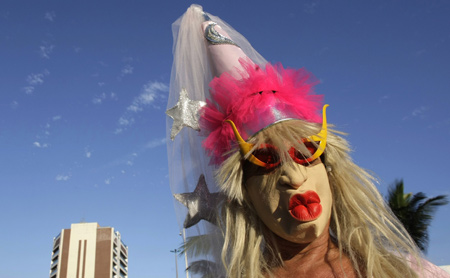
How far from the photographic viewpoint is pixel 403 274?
1.82 metres

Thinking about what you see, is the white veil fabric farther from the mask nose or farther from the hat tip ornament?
the mask nose

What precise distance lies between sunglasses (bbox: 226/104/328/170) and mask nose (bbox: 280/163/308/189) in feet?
0.12

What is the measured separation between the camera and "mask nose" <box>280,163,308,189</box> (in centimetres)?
186

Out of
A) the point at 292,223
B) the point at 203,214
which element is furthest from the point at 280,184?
the point at 203,214

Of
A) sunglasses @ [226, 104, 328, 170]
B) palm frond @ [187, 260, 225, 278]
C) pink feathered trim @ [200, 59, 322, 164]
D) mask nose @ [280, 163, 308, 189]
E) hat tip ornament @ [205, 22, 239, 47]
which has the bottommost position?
palm frond @ [187, 260, 225, 278]

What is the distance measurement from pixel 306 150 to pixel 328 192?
252 millimetres

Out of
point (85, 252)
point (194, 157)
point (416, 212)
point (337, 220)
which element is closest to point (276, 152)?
point (337, 220)

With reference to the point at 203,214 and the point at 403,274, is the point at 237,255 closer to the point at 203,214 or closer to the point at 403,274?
the point at 203,214

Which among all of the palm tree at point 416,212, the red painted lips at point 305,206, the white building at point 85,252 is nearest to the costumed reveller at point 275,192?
the red painted lips at point 305,206

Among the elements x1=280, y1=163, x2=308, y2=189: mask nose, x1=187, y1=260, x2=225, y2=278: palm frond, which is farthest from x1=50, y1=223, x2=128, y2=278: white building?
x1=280, y1=163, x2=308, y2=189: mask nose

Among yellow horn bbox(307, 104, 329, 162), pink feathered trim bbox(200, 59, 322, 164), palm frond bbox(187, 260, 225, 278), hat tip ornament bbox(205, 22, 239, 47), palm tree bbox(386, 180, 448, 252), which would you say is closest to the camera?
yellow horn bbox(307, 104, 329, 162)

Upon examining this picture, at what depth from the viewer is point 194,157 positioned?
2.52 m

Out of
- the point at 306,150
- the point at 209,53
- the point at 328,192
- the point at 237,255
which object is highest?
the point at 209,53

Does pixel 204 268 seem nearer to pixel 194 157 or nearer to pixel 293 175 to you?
pixel 194 157
